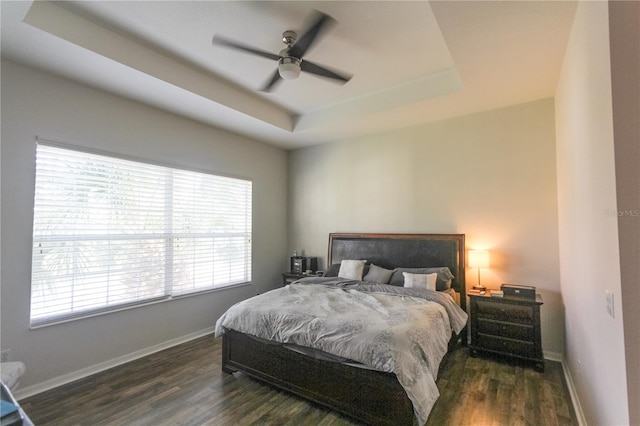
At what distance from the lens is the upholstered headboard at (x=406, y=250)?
3727 mm

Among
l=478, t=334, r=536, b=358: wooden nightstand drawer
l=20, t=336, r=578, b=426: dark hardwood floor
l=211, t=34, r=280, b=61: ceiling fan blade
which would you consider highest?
l=211, t=34, r=280, b=61: ceiling fan blade

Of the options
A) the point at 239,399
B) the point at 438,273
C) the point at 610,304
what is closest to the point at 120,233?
the point at 239,399

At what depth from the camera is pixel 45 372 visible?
8.96 ft

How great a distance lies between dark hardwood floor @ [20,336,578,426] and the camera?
7.42ft

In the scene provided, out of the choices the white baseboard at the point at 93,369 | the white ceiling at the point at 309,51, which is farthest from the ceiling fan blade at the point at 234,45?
the white baseboard at the point at 93,369

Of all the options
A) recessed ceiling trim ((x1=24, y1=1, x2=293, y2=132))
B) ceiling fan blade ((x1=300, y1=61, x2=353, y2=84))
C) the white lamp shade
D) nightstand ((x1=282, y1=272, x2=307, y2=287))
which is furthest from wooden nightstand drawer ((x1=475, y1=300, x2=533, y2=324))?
recessed ceiling trim ((x1=24, y1=1, x2=293, y2=132))

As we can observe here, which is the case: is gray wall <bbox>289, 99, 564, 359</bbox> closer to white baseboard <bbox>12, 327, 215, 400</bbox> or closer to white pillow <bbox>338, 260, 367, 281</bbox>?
white pillow <bbox>338, 260, 367, 281</bbox>

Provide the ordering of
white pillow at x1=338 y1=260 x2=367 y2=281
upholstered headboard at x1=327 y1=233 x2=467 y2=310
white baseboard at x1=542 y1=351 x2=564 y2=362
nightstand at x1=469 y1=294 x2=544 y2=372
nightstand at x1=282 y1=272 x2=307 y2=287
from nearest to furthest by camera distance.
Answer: nightstand at x1=469 y1=294 x2=544 y2=372 → white baseboard at x1=542 y1=351 x2=564 y2=362 → upholstered headboard at x1=327 y1=233 x2=467 y2=310 → white pillow at x1=338 y1=260 x2=367 y2=281 → nightstand at x1=282 y1=272 x2=307 y2=287

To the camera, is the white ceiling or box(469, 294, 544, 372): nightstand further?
box(469, 294, 544, 372): nightstand

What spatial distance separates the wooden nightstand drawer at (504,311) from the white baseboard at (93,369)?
3583mm

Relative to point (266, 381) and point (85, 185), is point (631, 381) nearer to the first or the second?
point (266, 381)

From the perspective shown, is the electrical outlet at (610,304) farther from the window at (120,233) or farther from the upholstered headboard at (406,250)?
the window at (120,233)

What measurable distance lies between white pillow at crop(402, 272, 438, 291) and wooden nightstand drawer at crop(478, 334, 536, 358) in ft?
2.38

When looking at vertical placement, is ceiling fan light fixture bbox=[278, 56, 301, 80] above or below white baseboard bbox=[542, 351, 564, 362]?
above
